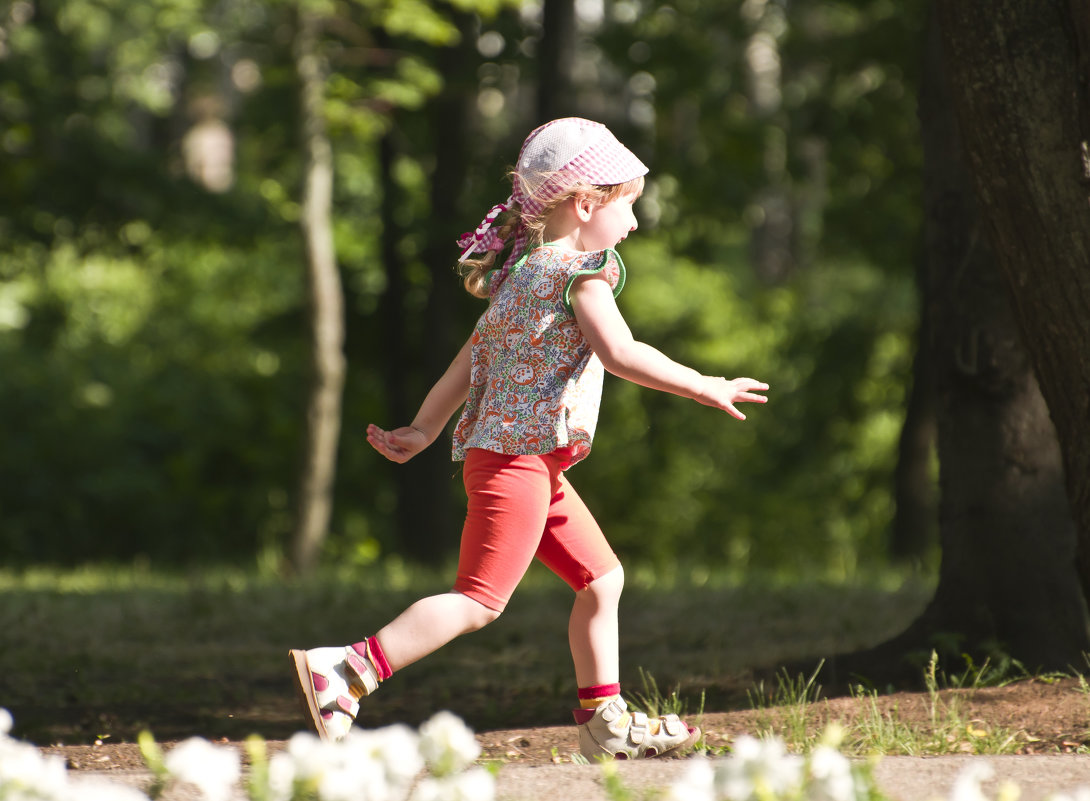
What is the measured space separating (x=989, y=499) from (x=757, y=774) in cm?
290

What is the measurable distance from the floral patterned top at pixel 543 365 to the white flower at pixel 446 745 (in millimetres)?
1134

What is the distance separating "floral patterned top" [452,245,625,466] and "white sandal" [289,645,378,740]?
0.62m

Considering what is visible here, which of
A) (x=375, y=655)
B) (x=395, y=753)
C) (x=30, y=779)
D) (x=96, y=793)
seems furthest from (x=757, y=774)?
(x=375, y=655)

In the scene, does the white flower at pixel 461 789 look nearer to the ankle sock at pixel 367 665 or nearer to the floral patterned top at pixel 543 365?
the ankle sock at pixel 367 665

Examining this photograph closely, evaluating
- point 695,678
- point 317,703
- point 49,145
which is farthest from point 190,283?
point 317,703

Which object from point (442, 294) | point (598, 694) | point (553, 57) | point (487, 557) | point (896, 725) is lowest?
point (896, 725)

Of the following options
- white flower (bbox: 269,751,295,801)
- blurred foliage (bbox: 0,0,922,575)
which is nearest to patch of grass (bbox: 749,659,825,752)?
white flower (bbox: 269,751,295,801)

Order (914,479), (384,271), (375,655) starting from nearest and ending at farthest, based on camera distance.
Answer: (375,655) < (914,479) < (384,271)

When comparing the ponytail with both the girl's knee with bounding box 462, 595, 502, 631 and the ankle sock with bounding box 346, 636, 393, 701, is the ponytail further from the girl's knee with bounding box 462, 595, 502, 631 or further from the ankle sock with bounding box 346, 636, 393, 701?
the ankle sock with bounding box 346, 636, 393, 701

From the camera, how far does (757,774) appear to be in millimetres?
2090

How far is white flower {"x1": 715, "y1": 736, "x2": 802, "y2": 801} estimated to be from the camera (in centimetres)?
208

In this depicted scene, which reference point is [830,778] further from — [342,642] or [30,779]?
[342,642]

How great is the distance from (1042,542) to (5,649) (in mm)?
4021

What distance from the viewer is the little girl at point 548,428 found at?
3.19 metres
